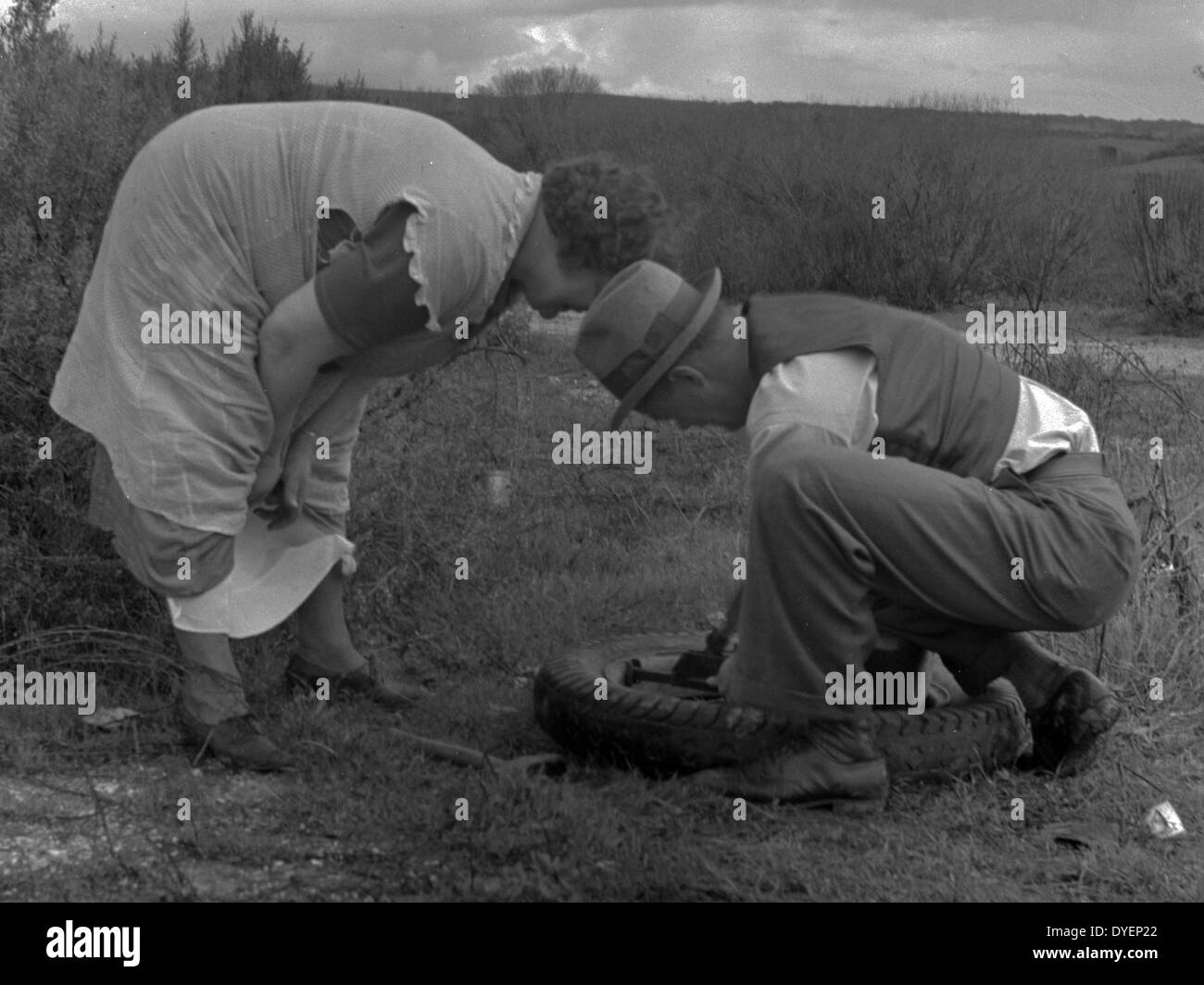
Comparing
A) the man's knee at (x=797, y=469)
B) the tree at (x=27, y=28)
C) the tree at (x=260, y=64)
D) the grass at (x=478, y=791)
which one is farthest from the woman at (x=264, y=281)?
the tree at (x=260, y=64)

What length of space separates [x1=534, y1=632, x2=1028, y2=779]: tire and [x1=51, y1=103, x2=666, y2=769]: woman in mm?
803

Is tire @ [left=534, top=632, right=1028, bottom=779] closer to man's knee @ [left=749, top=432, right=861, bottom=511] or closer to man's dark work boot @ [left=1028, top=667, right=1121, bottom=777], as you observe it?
man's dark work boot @ [left=1028, top=667, right=1121, bottom=777]

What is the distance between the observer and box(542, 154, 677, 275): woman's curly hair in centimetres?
364

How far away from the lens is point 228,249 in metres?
3.74

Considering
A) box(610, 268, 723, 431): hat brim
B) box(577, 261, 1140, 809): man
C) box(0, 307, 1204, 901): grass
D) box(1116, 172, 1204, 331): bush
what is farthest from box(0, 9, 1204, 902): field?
box(1116, 172, 1204, 331): bush

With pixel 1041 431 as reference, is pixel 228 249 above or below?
above

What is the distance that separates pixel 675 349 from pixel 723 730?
1003mm

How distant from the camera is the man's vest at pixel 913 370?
11.7ft

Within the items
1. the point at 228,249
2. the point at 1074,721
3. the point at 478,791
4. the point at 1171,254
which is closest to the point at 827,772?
the point at 1074,721

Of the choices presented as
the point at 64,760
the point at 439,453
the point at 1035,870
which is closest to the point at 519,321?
the point at 439,453

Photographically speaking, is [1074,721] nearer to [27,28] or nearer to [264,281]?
[264,281]

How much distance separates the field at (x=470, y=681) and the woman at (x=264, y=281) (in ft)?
1.36

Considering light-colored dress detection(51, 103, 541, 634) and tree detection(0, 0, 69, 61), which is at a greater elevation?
tree detection(0, 0, 69, 61)

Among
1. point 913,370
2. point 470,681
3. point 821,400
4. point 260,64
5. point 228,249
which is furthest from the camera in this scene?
point 260,64
